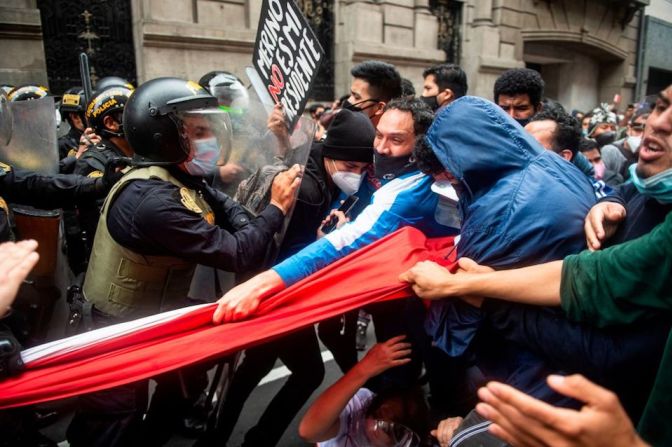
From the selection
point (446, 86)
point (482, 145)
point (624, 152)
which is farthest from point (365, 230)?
point (624, 152)

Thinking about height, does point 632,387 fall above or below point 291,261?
below

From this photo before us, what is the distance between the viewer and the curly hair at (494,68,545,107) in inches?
128

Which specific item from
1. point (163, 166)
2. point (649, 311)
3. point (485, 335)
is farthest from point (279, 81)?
point (649, 311)

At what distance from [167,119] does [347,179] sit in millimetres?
915

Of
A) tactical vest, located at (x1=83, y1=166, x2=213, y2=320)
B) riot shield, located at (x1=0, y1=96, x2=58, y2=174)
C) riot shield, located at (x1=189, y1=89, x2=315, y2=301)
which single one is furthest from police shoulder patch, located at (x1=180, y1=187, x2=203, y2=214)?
riot shield, located at (x1=0, y1=96, x2=58, y2=174)

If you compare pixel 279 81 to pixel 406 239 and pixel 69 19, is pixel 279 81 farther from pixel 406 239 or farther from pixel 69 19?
pixel 69 19

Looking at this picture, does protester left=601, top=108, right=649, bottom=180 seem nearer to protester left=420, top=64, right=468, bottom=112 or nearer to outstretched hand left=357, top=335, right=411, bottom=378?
protester left=420, top=64, right=468, bottom=112

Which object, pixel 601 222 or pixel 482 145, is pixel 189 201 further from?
pixel 601 222

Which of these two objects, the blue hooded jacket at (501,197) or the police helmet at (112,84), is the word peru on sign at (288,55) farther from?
the police helmet at (112,84)

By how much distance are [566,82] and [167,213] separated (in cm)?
1922

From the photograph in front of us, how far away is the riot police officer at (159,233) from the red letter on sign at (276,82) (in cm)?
35

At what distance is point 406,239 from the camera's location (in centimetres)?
170

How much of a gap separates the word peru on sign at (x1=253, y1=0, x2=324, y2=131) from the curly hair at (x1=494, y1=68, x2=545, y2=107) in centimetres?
175

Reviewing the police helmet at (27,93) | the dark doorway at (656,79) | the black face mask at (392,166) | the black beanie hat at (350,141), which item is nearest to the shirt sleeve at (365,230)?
the black face mask at (392,166)
